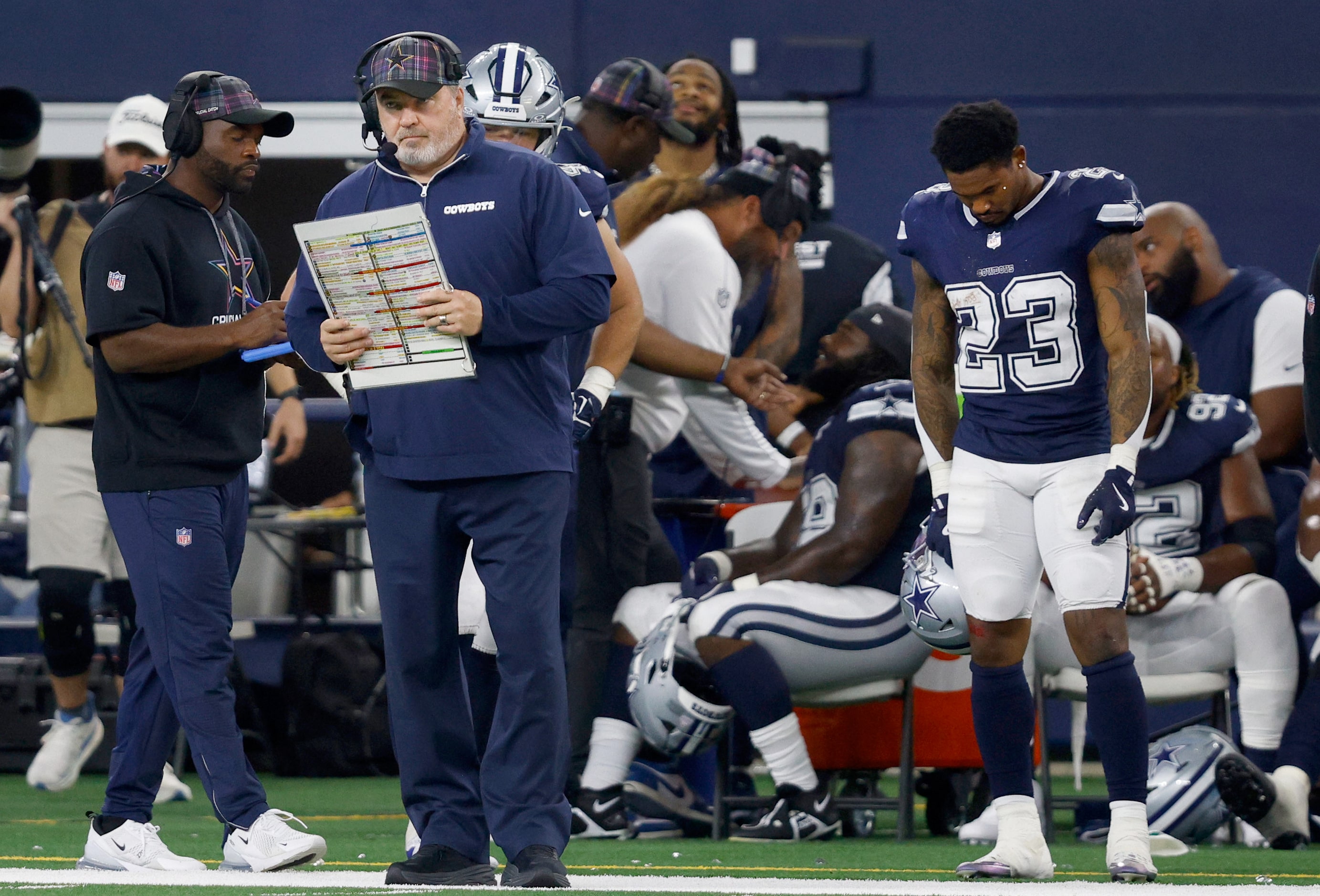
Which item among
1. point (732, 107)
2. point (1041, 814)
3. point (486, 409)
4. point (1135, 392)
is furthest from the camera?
point (732, 107)

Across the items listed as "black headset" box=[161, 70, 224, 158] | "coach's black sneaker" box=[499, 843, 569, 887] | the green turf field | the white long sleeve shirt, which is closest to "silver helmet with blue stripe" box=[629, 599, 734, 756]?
the green turf field

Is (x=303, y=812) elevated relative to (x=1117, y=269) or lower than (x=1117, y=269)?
lower

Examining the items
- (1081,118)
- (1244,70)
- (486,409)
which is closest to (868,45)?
(1081,118)

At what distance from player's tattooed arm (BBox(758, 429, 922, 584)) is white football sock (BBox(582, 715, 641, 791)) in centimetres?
70

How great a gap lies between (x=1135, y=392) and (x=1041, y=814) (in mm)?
1943

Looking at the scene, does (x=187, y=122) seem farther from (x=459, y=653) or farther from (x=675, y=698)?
(x=675, y=698)

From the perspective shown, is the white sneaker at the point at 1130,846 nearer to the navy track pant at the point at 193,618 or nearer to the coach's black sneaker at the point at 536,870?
the coach's black sneaker at the point at 536,870

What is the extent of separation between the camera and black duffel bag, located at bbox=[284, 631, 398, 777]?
871cm

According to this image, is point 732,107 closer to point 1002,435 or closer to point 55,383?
point 55,383

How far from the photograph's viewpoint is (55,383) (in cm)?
750

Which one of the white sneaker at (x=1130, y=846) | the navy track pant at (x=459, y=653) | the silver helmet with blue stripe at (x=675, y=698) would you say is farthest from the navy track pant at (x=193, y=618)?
the white sneaker at (x=1130, y=846)

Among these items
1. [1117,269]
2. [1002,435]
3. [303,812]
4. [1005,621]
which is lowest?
[303,812]

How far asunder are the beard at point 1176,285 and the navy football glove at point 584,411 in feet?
7.73

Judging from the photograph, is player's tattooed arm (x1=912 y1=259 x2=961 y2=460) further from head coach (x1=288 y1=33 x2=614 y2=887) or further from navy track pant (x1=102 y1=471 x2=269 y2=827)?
navy track pant (x1=102 y1=471 x2=269 y2=827)
